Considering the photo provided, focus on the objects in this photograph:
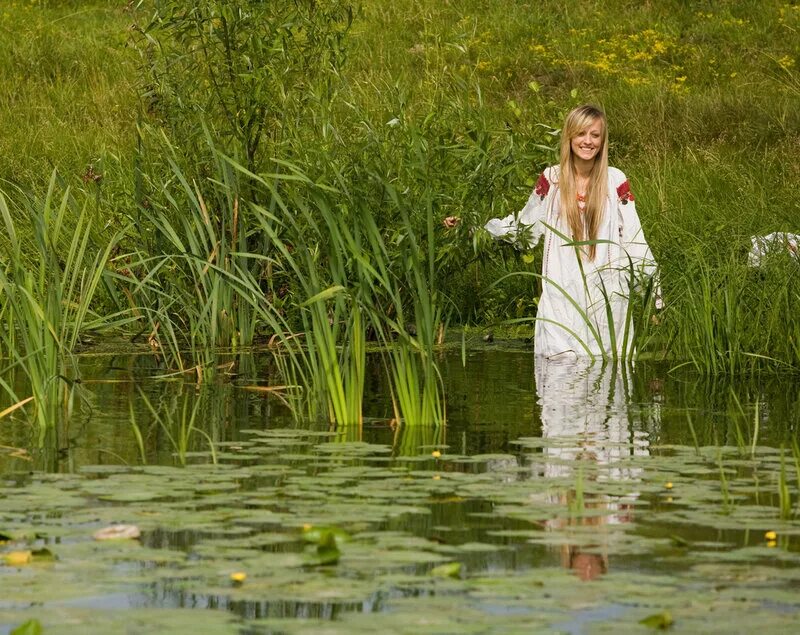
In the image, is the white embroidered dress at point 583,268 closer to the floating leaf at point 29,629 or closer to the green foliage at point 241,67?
the green foliage at point 241,67

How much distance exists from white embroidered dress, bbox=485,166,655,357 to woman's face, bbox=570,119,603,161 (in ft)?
0.79

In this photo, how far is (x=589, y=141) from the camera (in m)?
8.06

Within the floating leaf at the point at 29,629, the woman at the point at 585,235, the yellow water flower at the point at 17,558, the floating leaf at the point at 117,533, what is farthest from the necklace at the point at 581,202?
the floating leaf at the point at 29,629

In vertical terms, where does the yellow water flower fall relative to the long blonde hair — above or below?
below

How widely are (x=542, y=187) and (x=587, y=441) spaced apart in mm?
2905

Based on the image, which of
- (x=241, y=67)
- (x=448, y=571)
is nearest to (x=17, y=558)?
(x=448, y=571)

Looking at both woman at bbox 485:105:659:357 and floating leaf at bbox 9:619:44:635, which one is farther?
woman at bbox 485:105:659:357

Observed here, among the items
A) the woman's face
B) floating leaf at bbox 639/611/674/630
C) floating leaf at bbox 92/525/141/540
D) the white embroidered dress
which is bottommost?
floating leaf at bbox 639/611/674/630

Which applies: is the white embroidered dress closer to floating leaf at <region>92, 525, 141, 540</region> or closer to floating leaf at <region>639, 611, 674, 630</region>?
floating leaf at <region>92, 525, 141, 540</region>

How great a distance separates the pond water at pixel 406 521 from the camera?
3.38m

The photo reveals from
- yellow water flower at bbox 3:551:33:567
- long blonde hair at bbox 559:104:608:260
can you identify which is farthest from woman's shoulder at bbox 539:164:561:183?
yellow water flower at bbox 3:551:33:567

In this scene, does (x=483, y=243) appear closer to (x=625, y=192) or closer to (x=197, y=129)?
(x=625, y=192)

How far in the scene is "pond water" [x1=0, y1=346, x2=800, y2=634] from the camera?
338cm

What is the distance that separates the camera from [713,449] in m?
5.50
